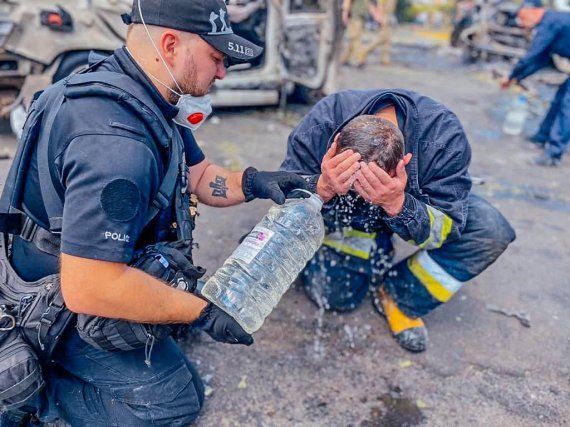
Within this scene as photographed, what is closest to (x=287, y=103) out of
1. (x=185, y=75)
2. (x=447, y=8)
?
(x=185, y=75)

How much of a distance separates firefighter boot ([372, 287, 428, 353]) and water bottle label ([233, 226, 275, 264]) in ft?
3.60

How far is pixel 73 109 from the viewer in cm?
172

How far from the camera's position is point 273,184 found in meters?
2.46

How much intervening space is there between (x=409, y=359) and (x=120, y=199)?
75.5 inches

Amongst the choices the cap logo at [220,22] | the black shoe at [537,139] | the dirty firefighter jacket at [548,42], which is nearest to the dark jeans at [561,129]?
the dirty firefighter jacket at [548,42]

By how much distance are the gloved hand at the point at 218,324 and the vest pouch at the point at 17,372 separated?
1.97ft

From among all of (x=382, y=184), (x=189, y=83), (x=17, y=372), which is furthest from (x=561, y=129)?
(x=17, y=372)

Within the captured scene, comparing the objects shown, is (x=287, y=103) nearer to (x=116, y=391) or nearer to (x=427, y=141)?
(x=427, y=141)

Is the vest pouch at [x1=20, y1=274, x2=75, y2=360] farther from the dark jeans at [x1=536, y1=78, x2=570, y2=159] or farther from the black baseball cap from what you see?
the dark jeans at [x1=536, y1=78, x2=570, y2=159]

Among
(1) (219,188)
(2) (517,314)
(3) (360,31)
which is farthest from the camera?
(3) (360,31)

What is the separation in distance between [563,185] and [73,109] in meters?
5.23

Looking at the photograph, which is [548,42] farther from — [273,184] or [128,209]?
[128,209]

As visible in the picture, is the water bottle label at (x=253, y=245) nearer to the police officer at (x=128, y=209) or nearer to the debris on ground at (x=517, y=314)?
the police officer at (x=128, y=209)

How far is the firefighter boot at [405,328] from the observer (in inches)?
113
